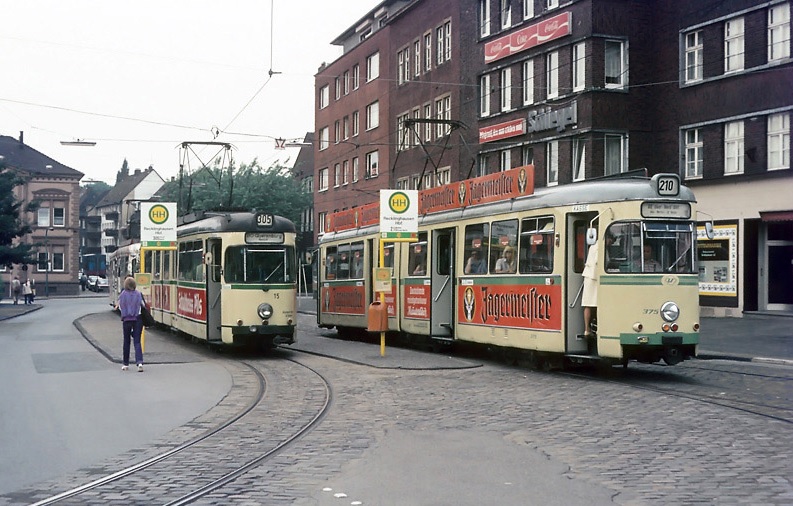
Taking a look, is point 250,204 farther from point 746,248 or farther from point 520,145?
point 746,248

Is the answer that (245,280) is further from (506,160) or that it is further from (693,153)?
(506,160)

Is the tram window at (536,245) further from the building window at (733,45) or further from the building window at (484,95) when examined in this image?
the building window at (484,95)

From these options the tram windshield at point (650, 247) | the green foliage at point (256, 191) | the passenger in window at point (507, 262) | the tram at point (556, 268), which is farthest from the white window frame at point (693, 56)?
the green foliage at point (256, 191)

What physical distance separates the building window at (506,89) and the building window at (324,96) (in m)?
26.5

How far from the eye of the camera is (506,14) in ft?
131

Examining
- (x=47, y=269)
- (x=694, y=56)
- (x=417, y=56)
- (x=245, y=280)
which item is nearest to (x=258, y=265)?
(x=245, y=280)

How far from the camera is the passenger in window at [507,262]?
17328 mm

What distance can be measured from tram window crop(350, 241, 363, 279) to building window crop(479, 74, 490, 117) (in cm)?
1660

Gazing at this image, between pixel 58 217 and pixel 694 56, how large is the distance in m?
68.3

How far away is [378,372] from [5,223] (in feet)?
111

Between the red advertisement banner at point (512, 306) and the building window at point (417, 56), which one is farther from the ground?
the building window at point (417, 56)

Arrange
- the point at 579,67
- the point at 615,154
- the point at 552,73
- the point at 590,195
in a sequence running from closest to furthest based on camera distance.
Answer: the point at 590,195, the point at 615,154, the point at 579,67, the point at 552,73

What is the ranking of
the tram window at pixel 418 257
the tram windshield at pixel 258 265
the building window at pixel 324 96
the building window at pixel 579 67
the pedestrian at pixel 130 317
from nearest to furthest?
the pedestrian at pixel 130 317 < the tram windshield at pixel 258 265 < the tram window at pixel 418 257 < the building window at pixel 579 67 < the building window at pixel 324 96

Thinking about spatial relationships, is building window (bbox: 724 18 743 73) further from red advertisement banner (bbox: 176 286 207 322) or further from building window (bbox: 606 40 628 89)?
red advertisement banner (bbox: 176 286 207 322)
